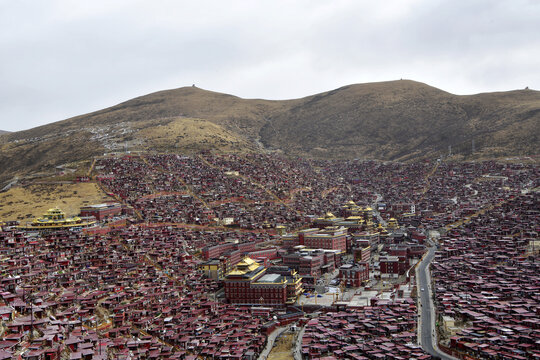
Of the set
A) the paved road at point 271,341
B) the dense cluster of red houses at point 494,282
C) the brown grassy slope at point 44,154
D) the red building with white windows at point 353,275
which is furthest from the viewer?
the brown grassy slope at point 44,154

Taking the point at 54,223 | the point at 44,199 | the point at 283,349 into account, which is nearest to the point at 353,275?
the point at 283,349

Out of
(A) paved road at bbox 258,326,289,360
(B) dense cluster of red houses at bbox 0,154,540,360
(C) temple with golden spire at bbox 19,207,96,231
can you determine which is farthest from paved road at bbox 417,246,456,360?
(C) temple with golden spire at bbox 19,207,96,231

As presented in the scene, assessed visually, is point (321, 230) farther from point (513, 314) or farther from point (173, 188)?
point (513, 314)

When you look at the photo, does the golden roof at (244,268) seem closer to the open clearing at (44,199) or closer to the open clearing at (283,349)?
the open clearing at (283,349)

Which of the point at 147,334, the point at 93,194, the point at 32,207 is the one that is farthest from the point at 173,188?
the point at 147,334

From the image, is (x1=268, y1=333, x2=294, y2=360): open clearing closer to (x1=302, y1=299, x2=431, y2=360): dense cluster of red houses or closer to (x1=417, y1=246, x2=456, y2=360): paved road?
(x1=302, y1=299, x2=431, y2=360): dense cluster of red houses

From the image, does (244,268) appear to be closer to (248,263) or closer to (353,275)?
(248,263)

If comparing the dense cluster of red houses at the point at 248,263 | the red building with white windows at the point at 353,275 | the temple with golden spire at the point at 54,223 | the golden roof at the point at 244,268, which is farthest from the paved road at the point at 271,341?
the temple with golden spire at the point at 54,223
